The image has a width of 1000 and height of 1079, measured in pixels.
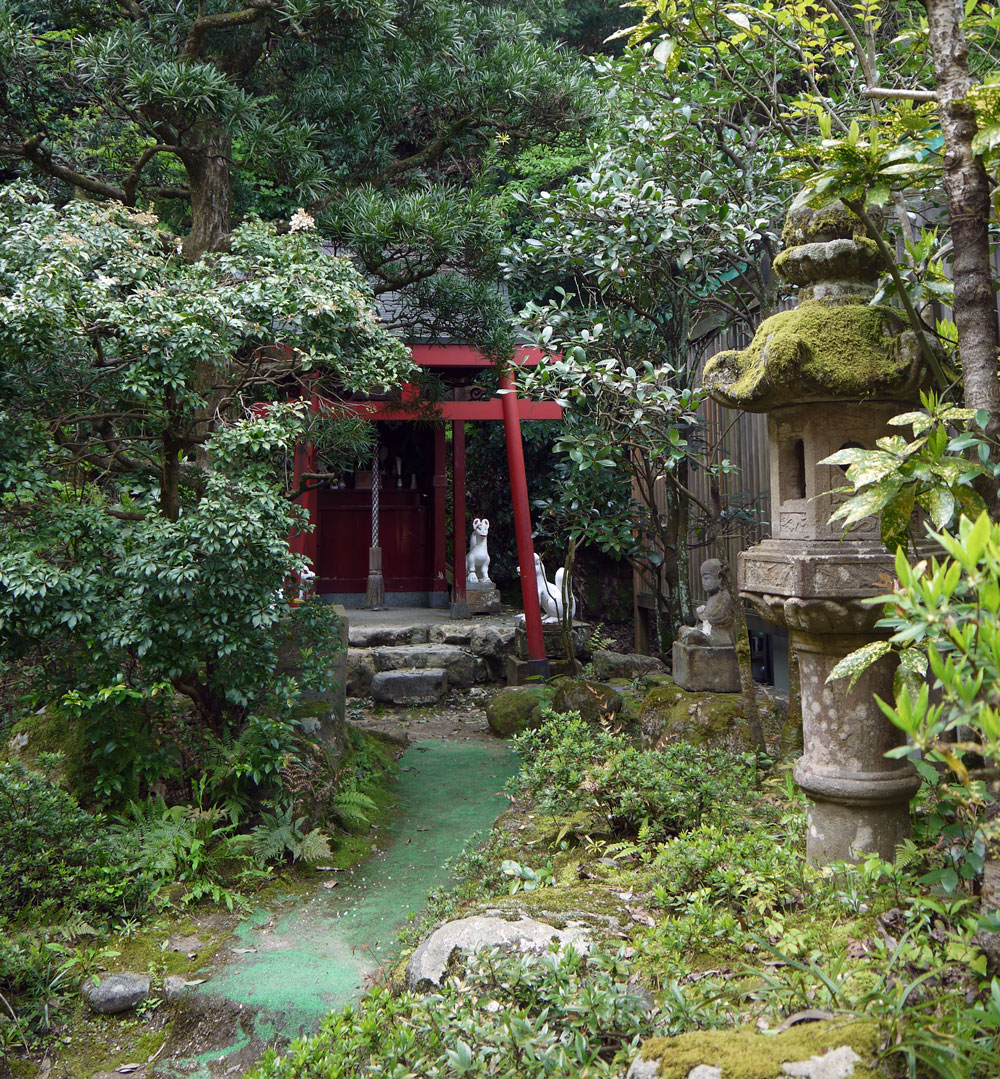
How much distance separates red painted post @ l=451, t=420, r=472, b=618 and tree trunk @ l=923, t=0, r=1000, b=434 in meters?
10.6

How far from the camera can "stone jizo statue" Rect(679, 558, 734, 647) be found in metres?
6.50

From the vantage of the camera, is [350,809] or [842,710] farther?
[350,809]

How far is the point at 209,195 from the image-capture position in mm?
6762

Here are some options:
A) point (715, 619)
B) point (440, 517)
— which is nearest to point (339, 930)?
point (715, 619)

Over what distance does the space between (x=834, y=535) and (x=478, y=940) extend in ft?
6.61


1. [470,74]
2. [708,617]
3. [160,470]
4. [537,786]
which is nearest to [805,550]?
[537,786]

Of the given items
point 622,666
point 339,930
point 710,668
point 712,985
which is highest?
point 710,668

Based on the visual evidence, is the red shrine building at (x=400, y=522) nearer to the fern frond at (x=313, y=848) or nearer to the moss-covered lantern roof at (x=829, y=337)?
the fern frond at (x=313, y=848)

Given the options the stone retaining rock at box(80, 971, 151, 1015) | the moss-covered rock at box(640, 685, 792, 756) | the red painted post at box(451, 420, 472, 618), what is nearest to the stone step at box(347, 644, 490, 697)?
the red painted post at box(451, 420, 472, 618)

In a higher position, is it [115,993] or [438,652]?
[438,652]

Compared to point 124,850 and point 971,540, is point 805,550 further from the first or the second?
point 124,850

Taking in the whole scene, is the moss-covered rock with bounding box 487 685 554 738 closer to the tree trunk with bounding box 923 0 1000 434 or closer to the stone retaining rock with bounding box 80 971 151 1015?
the stone retaining rock with bounding box 80 971 151 1015

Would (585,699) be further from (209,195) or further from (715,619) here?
(209,195)

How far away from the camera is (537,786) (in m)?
5.24
